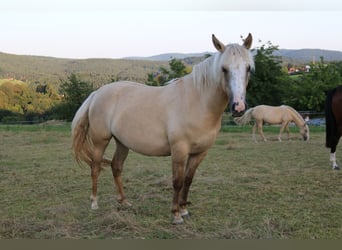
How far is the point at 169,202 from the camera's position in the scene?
4.35m

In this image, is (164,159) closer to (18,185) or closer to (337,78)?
(18,185)

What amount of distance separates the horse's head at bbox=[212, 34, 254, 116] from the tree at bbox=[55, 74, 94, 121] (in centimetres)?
2252

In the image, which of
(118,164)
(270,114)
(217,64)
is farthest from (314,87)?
(217,64)

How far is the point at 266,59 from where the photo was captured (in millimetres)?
25781

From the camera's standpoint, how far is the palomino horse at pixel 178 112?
2.98m

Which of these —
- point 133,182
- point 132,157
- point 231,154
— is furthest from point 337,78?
point 133,182

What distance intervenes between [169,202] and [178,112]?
1.42 metres

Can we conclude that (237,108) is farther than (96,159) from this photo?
No

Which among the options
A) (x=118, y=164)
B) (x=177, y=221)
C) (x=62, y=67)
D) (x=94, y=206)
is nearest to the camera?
(x=177, y=221)

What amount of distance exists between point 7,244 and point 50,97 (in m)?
34.1

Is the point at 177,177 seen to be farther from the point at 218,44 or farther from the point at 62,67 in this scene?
the point at 62,67

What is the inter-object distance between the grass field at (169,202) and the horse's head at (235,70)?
3.94 feet

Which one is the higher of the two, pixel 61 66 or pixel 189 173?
pixel 61 66

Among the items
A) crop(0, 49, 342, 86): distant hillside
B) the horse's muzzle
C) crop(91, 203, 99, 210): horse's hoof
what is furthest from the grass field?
crop(0, 49, 342, 86): distant hillside
